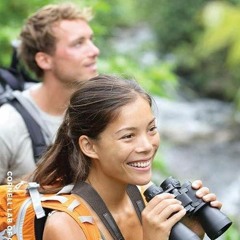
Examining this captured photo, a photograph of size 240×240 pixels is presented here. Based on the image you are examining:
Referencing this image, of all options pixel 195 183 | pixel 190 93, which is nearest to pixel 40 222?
pixel 195 183

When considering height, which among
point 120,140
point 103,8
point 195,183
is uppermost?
point 103,8

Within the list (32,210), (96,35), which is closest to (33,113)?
(32,210)

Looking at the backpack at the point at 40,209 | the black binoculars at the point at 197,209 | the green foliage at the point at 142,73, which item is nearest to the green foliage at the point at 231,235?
the black binoculars at the point at 197,209

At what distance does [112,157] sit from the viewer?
2.50 metres

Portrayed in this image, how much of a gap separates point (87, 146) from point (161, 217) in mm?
432

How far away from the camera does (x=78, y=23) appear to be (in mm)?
4176

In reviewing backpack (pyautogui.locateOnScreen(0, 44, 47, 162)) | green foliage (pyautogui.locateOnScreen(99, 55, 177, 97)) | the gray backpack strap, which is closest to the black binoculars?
backpack (pyautogui.locateOnScreen(0, 44, 47, 162))

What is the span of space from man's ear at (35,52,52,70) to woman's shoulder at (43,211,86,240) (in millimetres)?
1919

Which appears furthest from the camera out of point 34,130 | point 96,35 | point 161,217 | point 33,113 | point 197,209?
point 96,35

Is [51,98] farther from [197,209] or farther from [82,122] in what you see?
[197,209]

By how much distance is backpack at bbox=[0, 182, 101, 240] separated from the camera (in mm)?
2389

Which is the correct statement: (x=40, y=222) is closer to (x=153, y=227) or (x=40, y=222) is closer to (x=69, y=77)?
(x=153, y=227)

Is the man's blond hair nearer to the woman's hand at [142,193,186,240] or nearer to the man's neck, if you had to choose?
the man's neck

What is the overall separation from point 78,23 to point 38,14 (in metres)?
0.25
